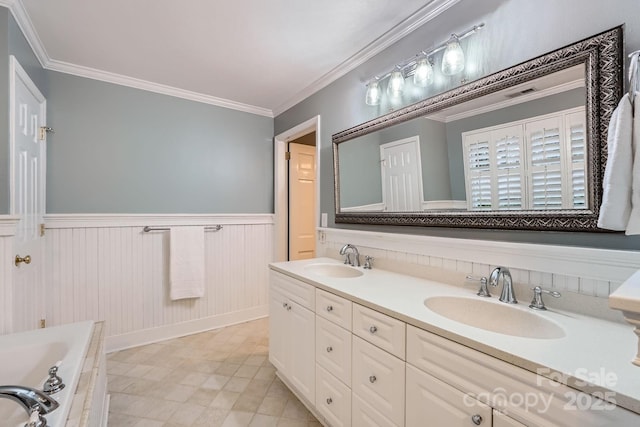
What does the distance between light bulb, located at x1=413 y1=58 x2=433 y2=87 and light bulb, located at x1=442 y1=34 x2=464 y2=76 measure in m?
0.12

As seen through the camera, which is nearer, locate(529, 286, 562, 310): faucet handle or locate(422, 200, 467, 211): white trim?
locate(529, 286, 562, 310): faucet handle

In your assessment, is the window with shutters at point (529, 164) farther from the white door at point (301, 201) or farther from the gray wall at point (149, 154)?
the gray wall at point (149, 154)

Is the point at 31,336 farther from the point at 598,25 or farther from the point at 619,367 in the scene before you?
the point at 598,25

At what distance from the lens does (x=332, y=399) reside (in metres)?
1.43

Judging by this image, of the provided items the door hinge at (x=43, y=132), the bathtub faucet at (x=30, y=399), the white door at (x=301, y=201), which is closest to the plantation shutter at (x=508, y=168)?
the bathtub faucet at (x=30, y=399)

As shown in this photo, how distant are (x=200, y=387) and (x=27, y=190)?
172 centimetres

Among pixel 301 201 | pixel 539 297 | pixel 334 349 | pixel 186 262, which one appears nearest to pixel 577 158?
pixel 539 297

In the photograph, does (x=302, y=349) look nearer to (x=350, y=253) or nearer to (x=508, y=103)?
(x=350, y=253)

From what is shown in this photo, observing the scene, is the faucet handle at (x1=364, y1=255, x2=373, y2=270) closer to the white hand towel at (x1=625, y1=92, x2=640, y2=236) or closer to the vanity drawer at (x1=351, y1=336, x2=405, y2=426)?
the vanity drawer at (x1=351, y1=336, x2=405, y2=426)

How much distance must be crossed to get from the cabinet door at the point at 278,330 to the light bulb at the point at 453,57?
5.35 ft

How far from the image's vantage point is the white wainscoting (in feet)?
7.51

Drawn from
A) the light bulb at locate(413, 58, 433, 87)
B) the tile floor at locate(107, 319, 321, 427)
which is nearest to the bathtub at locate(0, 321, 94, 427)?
the tile floor at locate(107, 319, 321, 427)

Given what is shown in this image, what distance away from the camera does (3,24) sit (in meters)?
1.54

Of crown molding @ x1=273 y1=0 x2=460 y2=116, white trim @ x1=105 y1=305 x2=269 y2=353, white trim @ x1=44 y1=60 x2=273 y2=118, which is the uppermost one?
white trim @ x1=44 y1=60 x2=273 y2=118
